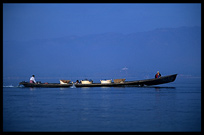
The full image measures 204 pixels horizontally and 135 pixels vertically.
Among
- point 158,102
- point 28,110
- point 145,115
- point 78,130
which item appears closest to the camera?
point 78,130

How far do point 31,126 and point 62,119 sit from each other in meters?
3.17

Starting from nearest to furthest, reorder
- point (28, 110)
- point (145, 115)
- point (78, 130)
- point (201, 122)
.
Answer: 1. point (78, 130)
2. point (201, 122)
3. point (145, 115)
4. point (28, 110)

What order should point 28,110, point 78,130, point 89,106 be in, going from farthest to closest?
point 89,106, point 28,110, point 78,130

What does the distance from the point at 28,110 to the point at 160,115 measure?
11291mm

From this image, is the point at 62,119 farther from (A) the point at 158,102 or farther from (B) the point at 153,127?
(A) the point at 158,102

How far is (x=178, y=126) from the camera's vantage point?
25.1m

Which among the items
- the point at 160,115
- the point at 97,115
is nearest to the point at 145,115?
the point at 160,115

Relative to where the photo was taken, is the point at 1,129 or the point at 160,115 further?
the point at 160,115

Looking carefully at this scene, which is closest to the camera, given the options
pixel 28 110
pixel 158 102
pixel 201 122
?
pixel 201 122

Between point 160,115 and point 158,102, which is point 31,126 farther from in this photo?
point 158,102

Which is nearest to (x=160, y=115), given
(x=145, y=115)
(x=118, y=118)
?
(x=145, y=115)

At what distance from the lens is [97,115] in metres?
29.9

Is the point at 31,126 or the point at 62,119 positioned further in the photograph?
the point at 62,119

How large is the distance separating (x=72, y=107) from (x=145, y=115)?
8127 millimetres
